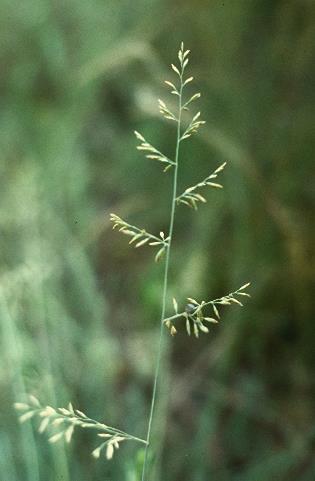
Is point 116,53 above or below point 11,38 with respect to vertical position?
below

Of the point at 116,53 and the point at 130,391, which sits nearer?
the point at 130,391

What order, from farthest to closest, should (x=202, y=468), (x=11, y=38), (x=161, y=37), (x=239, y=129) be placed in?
(x=11, y=38) → (x=161, y=37) → (x=239, y=129) → (x=202, y=468)

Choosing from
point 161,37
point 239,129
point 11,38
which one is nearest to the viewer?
point 239,129

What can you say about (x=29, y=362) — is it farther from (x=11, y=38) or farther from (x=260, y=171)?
A: (x=11, y=38)

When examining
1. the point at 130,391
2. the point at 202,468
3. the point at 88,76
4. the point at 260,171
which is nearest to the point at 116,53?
the point at 88,76

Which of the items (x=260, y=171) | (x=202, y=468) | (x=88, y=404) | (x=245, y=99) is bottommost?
(x=202, y=468)

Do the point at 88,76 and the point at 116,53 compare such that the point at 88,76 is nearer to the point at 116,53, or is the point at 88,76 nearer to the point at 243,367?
the point at 116,53

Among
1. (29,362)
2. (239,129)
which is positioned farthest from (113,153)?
(29,362)
